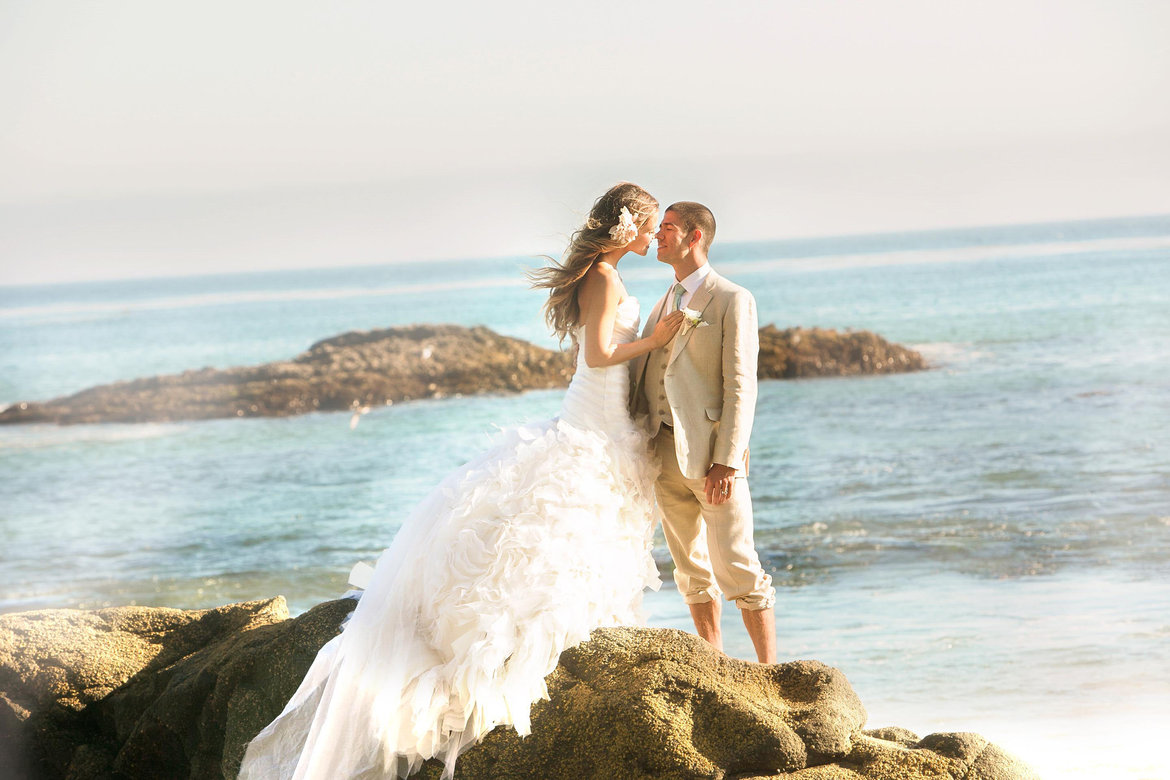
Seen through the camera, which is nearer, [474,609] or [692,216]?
[474,609]

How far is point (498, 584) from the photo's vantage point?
120 inches

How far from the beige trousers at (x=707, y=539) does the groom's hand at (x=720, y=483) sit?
4 centimetres

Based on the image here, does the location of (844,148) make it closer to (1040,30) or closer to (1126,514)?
(1040,30)

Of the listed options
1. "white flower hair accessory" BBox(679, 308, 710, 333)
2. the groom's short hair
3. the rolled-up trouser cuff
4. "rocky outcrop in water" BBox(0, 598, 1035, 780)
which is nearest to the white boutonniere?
"white flower hair accessory" BBox(679, 308, 710, 333)

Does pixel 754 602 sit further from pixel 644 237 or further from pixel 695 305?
pixel 644 237

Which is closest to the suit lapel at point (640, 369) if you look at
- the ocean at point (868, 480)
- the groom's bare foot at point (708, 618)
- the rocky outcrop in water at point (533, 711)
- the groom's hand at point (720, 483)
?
the groom's hand at point (720, 483)

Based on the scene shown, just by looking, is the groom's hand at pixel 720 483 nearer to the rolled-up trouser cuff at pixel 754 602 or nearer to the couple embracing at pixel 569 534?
the couple embracing at pixel 569 534

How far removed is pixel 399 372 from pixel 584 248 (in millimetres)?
18576

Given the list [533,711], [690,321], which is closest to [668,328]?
[690,321]

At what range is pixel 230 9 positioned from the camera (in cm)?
2555

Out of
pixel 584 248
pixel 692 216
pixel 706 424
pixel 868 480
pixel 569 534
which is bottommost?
pixel 868 480

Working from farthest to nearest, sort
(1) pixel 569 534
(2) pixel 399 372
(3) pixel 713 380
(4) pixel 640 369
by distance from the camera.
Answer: (2) pixel 399 372 → (4) pixel 640 369 → (3) pixel 713 380 → (1) pixel 569 534

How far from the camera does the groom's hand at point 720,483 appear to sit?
3652 mm

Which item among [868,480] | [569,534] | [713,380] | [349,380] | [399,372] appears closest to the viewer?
[569,534]
